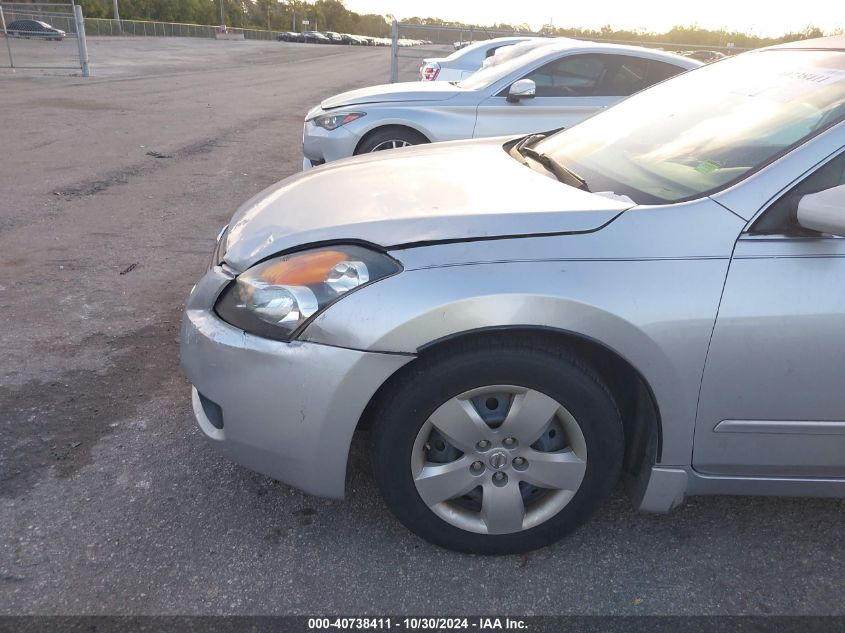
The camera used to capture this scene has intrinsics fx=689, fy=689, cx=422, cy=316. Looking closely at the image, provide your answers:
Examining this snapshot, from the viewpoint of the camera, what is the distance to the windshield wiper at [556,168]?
2.60 metres

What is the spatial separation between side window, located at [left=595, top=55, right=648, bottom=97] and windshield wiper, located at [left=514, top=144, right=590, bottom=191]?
379cm

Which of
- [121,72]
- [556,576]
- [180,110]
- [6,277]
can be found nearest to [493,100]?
[6,277]

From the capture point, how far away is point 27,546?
2260mm

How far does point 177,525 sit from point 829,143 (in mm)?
2463

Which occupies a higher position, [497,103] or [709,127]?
[709,127]

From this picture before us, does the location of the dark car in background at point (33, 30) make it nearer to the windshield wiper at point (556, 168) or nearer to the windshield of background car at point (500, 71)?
the windshield of background car at point (500, 71)

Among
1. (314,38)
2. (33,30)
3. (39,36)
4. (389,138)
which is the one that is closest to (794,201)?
(389,138)

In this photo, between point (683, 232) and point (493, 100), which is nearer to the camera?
point (683, 232)

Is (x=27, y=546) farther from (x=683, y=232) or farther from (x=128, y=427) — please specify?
(x=683, y=232)

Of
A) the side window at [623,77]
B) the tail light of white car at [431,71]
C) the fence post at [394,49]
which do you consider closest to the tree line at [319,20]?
the fence post at [394,49]

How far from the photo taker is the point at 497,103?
21.7ft

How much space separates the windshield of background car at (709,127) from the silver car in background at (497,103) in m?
3.29

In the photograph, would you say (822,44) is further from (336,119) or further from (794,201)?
(336,119)

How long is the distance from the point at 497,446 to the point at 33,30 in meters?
23.6
